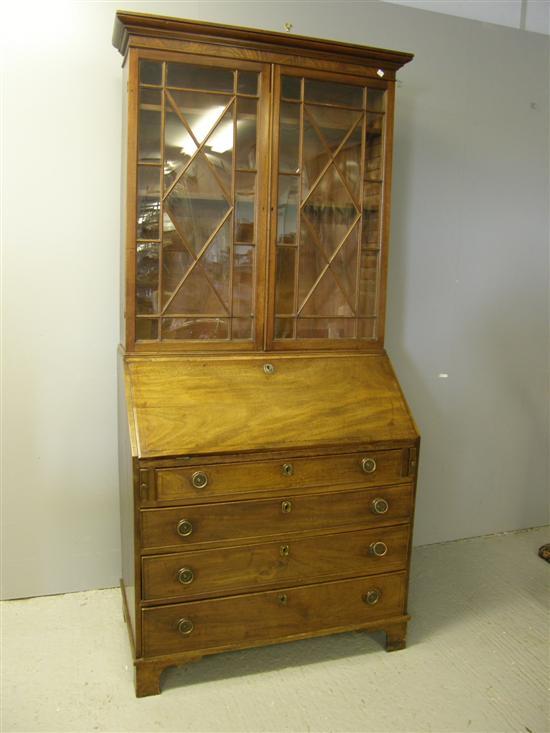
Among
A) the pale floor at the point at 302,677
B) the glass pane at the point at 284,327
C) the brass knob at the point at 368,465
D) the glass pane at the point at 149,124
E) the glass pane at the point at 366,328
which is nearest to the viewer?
the pale floor at the point at 302,677

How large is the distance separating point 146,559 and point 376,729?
842 mm

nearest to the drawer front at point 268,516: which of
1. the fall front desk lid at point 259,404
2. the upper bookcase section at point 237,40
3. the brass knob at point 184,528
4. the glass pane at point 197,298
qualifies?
the brass knob at point 184,528

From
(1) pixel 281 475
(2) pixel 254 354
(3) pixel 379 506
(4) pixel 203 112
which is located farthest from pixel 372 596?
(4) pixel 203 112

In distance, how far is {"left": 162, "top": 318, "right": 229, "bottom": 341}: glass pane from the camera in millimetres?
2047

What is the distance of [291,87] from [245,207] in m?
0.43

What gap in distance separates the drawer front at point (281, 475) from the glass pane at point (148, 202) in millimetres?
770

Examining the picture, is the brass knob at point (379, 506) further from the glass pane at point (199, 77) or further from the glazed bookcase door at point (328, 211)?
the glass pane at point (199, 77)

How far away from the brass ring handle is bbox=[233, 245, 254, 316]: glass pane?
2.11 feet

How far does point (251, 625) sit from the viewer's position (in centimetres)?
200

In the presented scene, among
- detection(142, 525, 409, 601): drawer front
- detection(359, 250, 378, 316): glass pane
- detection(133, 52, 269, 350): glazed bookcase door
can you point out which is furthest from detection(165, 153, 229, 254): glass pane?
detection(142, 525, 409, 601): drawer front

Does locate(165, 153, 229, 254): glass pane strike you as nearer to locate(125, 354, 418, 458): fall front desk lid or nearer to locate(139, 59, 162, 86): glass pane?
locate(139, 59, 162, 86): glass pane

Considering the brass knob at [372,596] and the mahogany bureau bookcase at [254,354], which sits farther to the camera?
the brass knob at [372,596]

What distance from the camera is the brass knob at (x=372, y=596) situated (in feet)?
6.96

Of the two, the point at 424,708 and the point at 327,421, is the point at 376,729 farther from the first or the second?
the point at 327,421
